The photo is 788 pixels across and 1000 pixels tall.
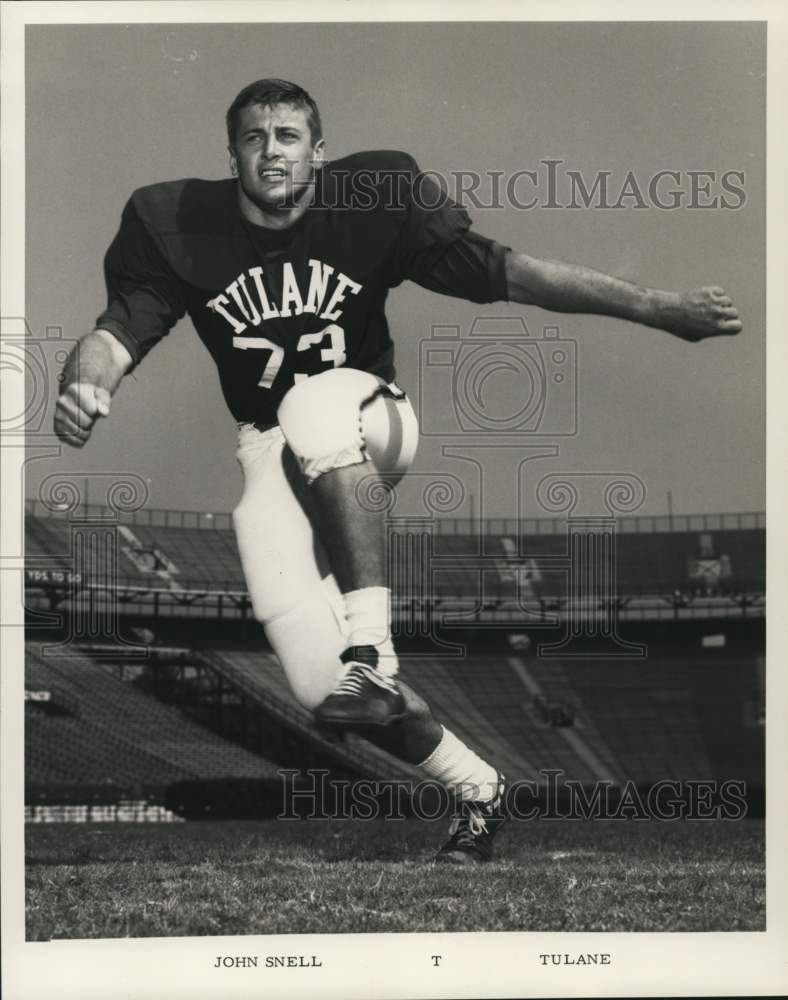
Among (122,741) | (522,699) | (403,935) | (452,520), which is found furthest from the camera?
(522,699)

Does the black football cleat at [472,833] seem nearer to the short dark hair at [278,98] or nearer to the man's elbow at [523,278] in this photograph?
the man's elbow at [523,278]

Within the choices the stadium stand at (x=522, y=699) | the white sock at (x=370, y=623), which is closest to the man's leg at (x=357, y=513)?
the white sock at (x=370, y=623)

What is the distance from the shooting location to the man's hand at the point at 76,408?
6570mm

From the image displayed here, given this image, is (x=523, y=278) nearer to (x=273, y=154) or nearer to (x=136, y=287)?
(x=273, y=154)

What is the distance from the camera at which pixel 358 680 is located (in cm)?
643

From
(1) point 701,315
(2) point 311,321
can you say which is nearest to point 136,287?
(2) point 311,321

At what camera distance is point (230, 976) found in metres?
6.09

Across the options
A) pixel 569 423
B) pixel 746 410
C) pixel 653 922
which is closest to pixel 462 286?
pixel 569 423

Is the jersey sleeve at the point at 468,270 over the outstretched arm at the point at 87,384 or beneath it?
over

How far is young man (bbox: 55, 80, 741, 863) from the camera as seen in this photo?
6582 mm

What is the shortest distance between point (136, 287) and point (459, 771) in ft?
9.93

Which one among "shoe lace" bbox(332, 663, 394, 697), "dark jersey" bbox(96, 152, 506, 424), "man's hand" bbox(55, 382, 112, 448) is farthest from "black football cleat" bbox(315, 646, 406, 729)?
"man's hand" bbox(55, 382, 112, 448)

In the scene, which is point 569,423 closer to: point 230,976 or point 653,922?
point 653,922

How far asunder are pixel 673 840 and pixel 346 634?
8.23 feet
